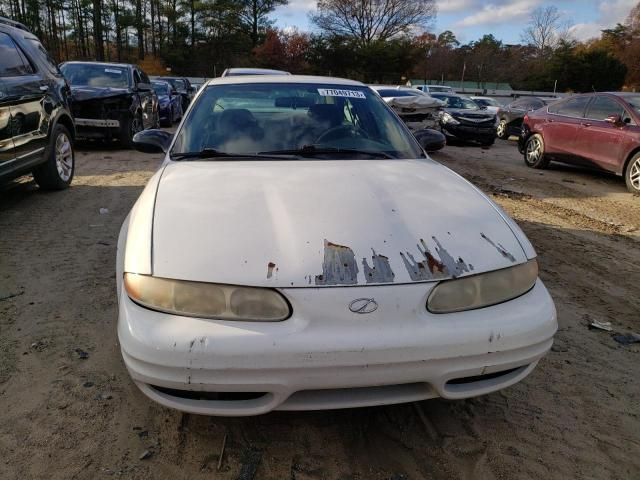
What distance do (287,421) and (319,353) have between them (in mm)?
713

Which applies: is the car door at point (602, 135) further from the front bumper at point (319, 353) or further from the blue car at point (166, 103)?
the blue car at point (166, 103)

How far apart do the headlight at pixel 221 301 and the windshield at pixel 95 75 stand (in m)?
9.54

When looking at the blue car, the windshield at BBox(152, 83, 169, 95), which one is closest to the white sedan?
the blue car

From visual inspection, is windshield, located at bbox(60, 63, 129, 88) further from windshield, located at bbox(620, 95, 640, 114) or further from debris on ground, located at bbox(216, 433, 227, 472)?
debris on ground, located at bbox(216, 433, 227, 472)

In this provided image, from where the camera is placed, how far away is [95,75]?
1027 centimetres

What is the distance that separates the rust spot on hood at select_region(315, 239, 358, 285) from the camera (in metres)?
1.86

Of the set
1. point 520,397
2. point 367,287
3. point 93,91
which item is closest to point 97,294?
point 367,287

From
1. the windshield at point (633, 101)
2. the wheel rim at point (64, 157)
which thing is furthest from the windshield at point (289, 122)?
the windshield at point (633, 101)

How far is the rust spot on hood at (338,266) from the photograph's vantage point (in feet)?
6.09

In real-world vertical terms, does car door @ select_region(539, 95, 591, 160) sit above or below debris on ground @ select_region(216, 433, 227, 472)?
above

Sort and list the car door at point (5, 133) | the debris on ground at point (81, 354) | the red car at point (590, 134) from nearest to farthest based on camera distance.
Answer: the debris on ground at point (81, 354) → the car door at point (5, 133) → the red car at point (590, 134)

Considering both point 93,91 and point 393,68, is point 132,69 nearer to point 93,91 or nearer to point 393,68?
point 93,91

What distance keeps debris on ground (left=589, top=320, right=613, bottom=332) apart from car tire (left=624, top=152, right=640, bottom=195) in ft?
17.1

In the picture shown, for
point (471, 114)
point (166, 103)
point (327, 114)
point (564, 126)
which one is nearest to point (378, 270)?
point (327, 114)
